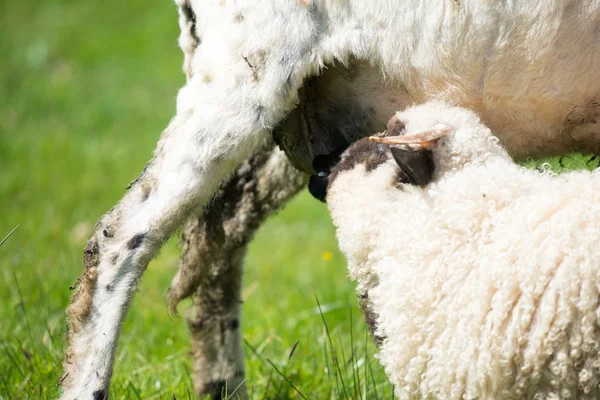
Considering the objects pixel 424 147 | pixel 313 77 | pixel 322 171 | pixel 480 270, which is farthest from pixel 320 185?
pixel 480 270

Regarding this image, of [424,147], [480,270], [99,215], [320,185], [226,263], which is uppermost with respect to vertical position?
[424,147]

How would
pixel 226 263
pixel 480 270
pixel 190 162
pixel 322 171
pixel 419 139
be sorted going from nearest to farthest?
pixel 480 270
pixel 419 139
pixel 190 162
pixel 322 171
pixel 226 263

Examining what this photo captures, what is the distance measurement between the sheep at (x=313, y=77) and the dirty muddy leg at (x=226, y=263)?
86 centimetres

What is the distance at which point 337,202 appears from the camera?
2.56 m

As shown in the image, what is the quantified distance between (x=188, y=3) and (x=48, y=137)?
546 cm

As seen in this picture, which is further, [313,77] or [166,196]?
[313,77]

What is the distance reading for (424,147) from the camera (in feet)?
7.71

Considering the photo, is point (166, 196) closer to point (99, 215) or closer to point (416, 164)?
point (416, 164)

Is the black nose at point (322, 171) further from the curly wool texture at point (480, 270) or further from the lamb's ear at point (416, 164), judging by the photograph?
the lamb's ear at point (416, 164)

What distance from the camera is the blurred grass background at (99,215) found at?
3.33 m

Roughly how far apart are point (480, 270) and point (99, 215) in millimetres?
4803

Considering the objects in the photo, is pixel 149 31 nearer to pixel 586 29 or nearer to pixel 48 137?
pixel 48 137

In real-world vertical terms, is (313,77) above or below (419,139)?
above

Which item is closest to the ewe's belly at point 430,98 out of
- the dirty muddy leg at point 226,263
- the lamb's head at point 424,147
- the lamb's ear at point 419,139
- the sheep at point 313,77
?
the sheep at point 313,77
